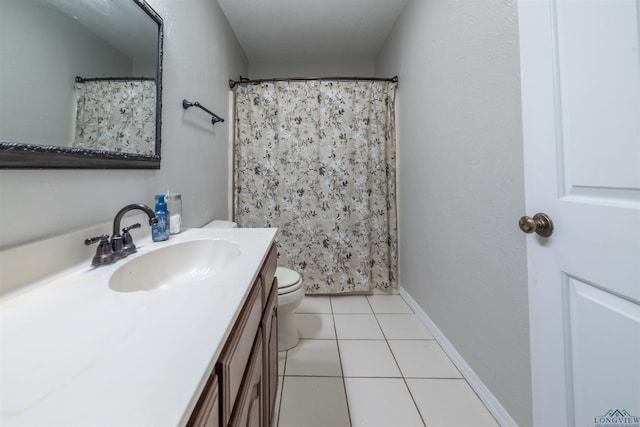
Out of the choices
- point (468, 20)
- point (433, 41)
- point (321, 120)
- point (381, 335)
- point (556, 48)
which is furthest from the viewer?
point (321, 120)

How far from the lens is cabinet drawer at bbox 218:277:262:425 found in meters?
0.43

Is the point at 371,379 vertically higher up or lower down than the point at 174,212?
lower down

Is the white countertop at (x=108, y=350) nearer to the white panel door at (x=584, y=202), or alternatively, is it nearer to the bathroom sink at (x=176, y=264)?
the bathroom sink at (x=176, y=264)

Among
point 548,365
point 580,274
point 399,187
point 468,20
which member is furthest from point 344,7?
point 548,365

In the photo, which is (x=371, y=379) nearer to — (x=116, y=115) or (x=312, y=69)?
(x=116, y=115)

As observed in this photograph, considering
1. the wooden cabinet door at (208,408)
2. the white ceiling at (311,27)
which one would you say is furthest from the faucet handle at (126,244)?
the white ceiling at (311,27)

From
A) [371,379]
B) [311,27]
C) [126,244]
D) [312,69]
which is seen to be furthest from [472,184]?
[312,69]

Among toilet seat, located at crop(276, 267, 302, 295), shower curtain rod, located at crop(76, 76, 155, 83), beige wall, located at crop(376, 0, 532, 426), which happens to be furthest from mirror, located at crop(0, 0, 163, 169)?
beige wall, located at crop(376, 0, 532, 426)

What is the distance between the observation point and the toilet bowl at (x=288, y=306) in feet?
4.63

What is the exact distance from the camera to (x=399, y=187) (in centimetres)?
221

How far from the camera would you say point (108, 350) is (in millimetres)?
361

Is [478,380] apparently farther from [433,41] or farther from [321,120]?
[321,120]

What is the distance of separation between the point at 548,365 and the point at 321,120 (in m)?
2.02

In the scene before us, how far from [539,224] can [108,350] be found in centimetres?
93
